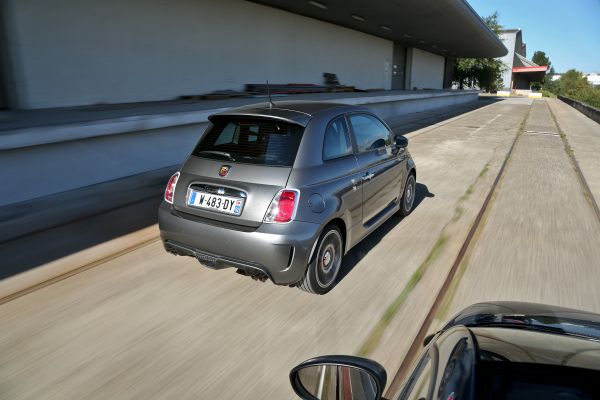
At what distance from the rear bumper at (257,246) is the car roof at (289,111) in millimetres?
980

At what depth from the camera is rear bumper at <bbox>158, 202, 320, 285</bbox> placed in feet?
10.8

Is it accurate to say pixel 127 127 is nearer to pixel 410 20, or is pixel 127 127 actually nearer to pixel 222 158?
pixel 222 158

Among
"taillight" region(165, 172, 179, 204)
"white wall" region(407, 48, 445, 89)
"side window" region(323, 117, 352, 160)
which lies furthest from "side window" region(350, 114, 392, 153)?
"white wall" region(407, 48, 445, 89)

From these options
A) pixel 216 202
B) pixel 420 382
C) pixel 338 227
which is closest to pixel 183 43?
pixel 216 202

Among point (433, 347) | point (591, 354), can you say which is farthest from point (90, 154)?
point (591, 354)

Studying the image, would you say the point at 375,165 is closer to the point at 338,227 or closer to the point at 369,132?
the point at 369,132

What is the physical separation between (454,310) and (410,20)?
69.2 ft

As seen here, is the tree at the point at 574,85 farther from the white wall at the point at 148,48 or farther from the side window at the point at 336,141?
the side window at the point at 336,141

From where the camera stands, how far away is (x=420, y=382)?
1.46m

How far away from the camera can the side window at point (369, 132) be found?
443 centimetres

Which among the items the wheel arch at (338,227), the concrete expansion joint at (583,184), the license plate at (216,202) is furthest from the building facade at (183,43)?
the concrete expansion joint at (583,184)

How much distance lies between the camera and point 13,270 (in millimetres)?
4133

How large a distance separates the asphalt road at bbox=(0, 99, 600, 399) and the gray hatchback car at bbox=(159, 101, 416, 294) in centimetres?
37

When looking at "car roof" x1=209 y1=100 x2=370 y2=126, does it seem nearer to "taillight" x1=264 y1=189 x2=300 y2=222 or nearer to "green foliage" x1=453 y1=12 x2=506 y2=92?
"taillight" x1=264 y1=189 x2=300 y2=222
